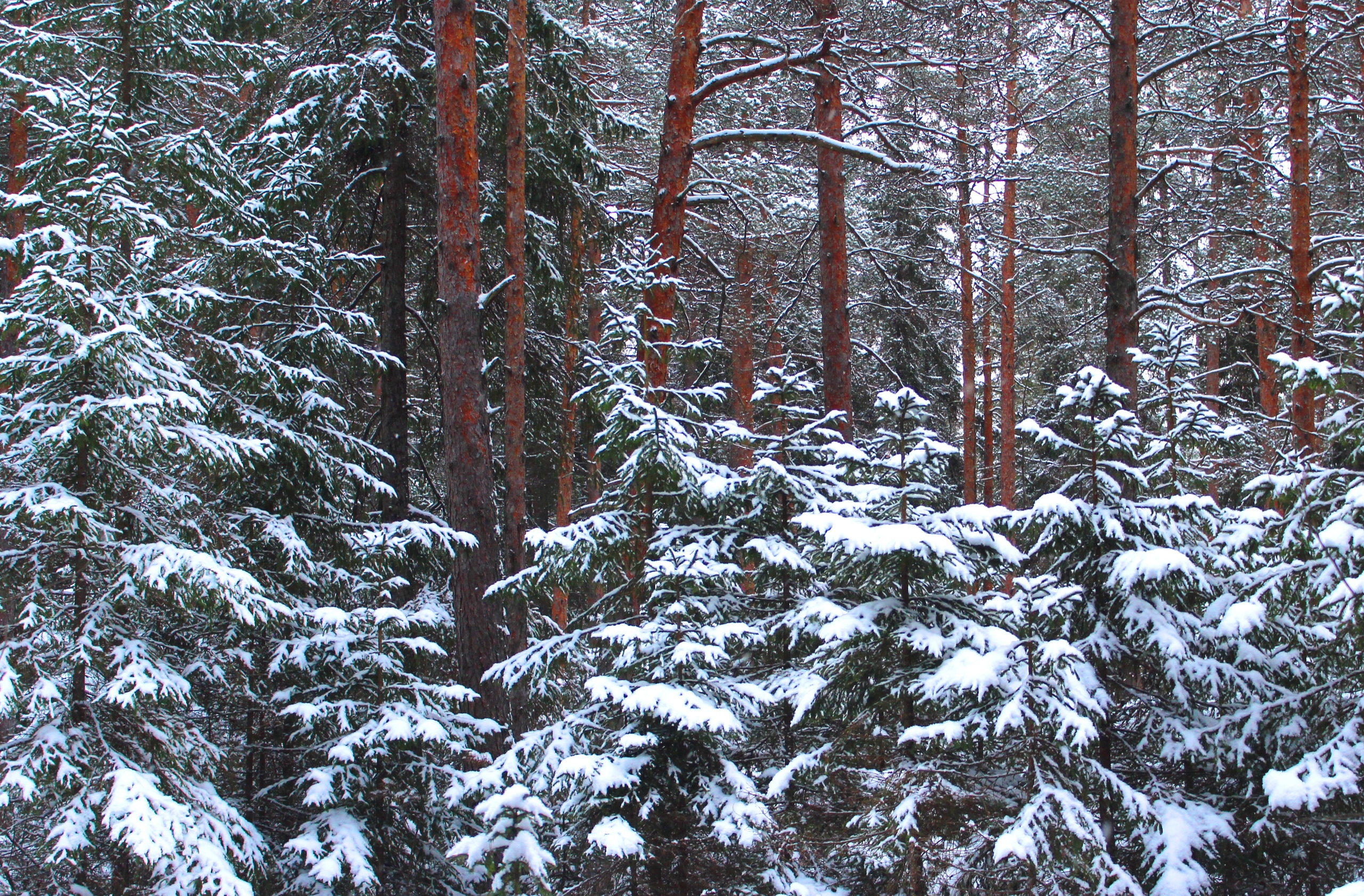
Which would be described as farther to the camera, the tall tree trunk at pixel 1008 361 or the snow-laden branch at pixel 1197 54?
the tall tree trunk at pixel 1008 361

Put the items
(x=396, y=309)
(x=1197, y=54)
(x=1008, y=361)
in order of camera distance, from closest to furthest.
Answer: (x=1197, y=54) → (x=396, y=309) → (x=1008, y=361)

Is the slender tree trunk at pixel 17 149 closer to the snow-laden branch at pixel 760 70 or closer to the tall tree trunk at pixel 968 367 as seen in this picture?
the snow-laden branch at pixel 760 70

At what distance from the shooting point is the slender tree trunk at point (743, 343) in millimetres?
14859

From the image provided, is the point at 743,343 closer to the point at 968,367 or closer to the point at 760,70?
the point at 968,367

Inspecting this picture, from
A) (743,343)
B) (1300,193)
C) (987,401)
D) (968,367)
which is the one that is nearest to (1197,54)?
(1300,193)

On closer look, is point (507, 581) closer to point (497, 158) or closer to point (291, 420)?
point (291, 420)

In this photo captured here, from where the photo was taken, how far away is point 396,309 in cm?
973

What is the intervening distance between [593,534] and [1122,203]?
5.45 meters

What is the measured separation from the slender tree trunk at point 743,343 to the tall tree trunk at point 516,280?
5.44 metres

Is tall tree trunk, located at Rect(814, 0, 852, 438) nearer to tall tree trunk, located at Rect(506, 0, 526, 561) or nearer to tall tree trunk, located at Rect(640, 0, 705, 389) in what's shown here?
tall tree trunk, located at Rect(640, 0, 705, 389)

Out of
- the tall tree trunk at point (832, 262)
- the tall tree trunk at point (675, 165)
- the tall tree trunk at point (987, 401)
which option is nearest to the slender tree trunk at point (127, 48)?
the tall tree trunk at point (675, 165)

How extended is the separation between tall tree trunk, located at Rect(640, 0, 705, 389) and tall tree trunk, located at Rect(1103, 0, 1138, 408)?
3749 millimetres

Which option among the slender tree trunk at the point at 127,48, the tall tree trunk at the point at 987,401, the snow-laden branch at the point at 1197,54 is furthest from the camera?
the tall tree trunk at the point at 987,401

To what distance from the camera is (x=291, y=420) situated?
784cm
